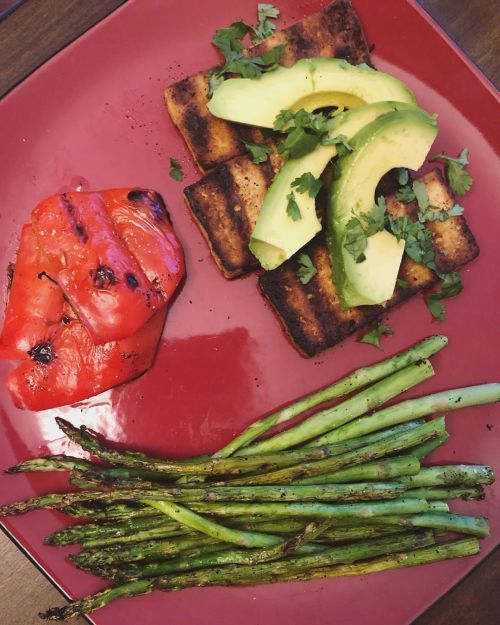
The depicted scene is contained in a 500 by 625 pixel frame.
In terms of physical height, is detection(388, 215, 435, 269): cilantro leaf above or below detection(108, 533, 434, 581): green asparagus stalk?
above

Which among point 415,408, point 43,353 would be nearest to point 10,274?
point 43,353

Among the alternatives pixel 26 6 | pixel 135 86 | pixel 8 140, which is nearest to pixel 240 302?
pixel 135 86

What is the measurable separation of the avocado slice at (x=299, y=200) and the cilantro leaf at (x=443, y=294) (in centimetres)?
69

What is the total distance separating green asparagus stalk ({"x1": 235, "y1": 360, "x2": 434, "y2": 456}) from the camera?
2.28 meters

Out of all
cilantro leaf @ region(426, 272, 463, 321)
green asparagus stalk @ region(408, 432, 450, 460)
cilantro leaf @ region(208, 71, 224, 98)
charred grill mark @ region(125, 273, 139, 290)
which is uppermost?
cilantro leaf @ region(208, 71, 224, 98)

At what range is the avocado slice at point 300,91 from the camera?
2.01 meters

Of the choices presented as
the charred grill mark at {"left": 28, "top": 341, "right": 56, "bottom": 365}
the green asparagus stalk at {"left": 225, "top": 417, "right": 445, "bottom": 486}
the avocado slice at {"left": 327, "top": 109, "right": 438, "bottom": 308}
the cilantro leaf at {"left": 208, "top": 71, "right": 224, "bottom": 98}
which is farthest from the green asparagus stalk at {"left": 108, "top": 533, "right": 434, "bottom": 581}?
the cilantro leaf at {"left": 208, "top": 71, "right": 224, "bottom": 98}

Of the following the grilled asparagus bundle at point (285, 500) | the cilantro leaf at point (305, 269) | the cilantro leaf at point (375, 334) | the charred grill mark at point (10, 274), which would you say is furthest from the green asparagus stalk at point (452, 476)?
the charred grill mark at point (10, 274)

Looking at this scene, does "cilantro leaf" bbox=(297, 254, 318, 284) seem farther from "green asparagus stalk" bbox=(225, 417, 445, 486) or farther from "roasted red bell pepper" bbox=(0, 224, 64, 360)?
"roasted red bell pepper" bbox=(0, 224, 64, 360)

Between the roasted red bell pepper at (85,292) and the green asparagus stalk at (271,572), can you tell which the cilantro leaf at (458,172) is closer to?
the roasted red bell pepper at (85,292)

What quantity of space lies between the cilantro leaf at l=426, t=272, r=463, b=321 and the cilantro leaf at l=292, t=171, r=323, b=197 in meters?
0.74

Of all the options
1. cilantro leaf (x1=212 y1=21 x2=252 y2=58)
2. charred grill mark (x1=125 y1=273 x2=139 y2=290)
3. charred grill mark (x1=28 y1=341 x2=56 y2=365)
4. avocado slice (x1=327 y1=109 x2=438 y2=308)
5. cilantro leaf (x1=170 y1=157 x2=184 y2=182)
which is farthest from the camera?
cilantro leaf (x1=170 y1=157 x2=184 y2=182)

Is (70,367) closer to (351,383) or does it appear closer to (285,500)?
(285,500)

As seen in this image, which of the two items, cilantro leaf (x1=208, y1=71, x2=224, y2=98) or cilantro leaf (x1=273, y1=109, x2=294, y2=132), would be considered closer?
cilantro leaf (x1=273, y1=109, x2=294, y2=132)
